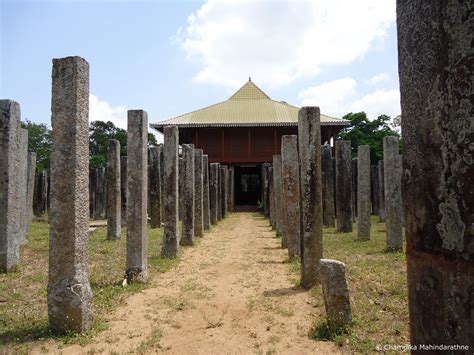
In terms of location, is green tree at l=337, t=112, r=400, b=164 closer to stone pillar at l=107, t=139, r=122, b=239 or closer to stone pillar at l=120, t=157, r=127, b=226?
stone pillar at l=120, t=157, r=127, b=226

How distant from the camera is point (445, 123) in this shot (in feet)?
4.05

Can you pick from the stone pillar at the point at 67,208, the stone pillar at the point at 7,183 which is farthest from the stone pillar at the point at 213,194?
the stone pillar at the point at 67,208

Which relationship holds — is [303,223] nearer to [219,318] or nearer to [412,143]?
[219,318]

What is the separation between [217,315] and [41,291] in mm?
2906

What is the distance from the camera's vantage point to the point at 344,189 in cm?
1409

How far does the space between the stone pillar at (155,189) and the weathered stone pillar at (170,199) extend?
23.1 feet

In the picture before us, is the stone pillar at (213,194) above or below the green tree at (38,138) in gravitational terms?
below

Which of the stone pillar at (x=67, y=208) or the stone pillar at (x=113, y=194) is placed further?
the stone pillar at (x=113, y=194)

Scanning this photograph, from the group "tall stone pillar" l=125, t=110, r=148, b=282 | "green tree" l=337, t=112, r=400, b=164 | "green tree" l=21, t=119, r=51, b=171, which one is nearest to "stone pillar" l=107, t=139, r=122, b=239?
"tall stone pillar" l=125, t=110, r=148, b=282

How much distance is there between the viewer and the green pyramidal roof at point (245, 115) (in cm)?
2756

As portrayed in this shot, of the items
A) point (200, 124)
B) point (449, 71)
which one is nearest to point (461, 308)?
point (449, 71)

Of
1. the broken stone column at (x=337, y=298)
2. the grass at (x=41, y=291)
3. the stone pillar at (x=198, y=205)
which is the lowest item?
the grass at (x=41, y=291)

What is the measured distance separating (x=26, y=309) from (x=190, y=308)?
2133mm

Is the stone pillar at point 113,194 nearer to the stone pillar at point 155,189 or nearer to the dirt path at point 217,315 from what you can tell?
the stone pillar at point 155,189
